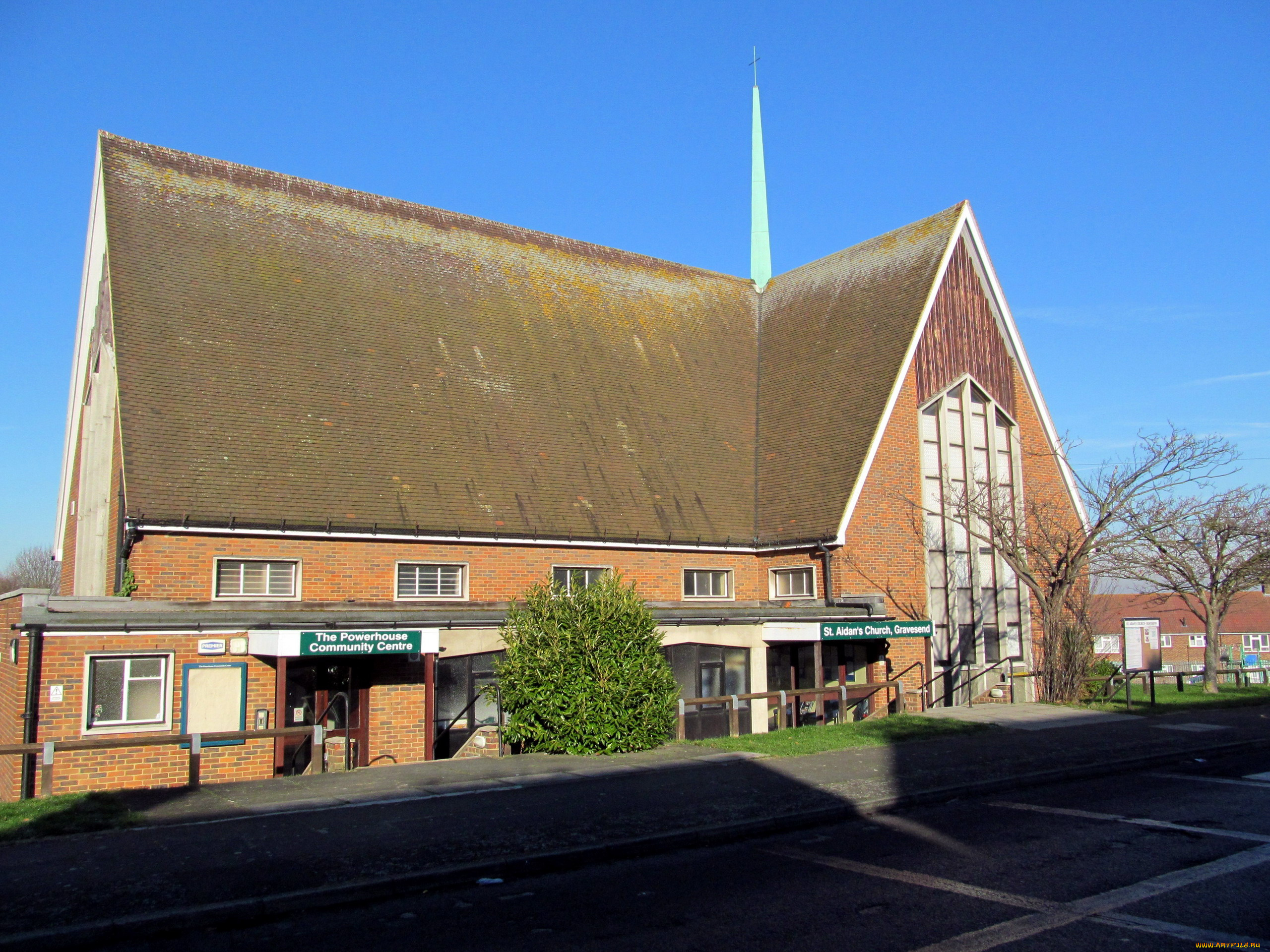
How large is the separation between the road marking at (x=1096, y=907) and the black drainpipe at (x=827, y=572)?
13231 millimetres

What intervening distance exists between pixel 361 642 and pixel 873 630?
10336 millimetres

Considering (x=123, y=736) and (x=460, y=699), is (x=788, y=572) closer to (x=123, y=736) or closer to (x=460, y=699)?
(x=460, y=699)

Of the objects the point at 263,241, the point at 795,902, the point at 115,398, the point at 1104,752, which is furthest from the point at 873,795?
the point at 263,241

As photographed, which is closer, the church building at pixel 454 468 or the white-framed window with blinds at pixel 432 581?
the church building at pixel 454 468

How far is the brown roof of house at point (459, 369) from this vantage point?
19.0 metres

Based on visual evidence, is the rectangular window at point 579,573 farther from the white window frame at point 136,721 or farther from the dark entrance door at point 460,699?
the white window frame at point 136,721

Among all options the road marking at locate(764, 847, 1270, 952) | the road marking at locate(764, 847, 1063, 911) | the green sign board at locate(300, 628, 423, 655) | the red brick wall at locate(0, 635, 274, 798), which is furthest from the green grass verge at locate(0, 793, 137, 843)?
the road marking at locate(764, 847, 1270, 952)

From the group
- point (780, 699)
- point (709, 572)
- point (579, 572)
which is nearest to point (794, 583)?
point (709, 572)

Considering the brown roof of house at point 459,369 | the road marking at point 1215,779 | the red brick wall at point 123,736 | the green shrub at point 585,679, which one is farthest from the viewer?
the brown roof of house at point 459,369

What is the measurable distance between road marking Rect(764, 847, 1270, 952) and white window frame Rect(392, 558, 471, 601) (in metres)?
11.1

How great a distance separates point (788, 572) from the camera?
2417 centimetres

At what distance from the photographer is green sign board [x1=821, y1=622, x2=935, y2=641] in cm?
2009

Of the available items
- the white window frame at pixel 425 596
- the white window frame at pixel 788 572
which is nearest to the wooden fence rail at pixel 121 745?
the white window frame at pixel 425 596

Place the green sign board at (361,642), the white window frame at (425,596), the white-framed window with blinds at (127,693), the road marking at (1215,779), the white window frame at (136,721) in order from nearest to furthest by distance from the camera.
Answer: the road marking at (1215,779) → the white window frame at (136,721) → the white-framed window with blinds at (127,693) → the green sign board at (361,642) → the white window frame at (425,596)
